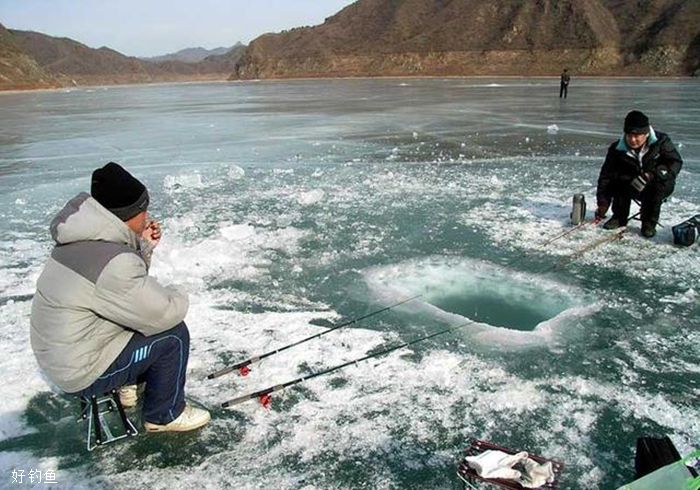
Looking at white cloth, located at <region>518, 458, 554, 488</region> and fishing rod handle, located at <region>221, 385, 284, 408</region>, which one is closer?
A: white cloth, located at <region>518, 458, 554, 488</region>

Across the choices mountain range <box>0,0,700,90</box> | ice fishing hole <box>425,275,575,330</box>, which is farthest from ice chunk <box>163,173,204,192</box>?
mountain range <box>0,0,700,90</box>

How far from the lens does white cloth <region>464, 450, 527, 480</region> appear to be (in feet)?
7.84

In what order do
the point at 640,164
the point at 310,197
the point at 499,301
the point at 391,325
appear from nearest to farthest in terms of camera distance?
1. the point at 391,325
2. the point at 499,301
3. the point at 640,164
4. the point at 310,197

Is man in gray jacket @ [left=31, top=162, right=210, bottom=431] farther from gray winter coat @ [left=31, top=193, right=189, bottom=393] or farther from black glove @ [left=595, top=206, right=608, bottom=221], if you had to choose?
black glove @ [left=595, top=206, right=608, bottom=221]

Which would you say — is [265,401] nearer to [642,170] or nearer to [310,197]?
[310,197]

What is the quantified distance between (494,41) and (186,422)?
96.3 meters

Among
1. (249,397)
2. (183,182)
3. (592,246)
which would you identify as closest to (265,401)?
(249,397)

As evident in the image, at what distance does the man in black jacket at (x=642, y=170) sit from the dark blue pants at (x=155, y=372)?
16.9 ft

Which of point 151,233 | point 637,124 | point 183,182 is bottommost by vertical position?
point 183,182

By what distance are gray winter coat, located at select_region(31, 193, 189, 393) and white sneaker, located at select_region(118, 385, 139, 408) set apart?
0.56m

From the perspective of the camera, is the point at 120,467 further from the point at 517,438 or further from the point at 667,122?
the point at 667,122

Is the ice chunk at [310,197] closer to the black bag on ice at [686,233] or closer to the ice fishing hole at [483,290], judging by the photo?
the ice fishing hole at [483,290]

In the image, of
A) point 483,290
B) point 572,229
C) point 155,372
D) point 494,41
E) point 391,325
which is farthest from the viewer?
point 494,41

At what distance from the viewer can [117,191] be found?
8.33ft
